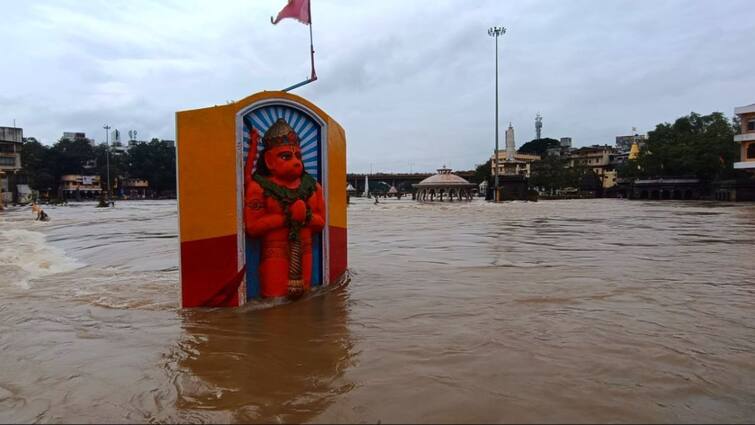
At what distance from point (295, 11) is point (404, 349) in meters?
A: 5.97

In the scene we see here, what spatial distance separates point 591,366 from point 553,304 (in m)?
2.10

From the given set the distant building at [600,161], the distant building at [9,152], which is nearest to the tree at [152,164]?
the distant building at [9,152]

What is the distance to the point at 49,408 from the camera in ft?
9.97

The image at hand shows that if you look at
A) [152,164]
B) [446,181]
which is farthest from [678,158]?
[152,164]

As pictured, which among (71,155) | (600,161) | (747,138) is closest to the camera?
(747,138)

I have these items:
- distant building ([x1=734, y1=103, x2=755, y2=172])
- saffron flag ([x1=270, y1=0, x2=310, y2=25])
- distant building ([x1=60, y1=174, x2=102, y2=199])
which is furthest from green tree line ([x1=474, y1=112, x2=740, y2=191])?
distant building ([x1=60, y1=174, x2=102, y2=199])

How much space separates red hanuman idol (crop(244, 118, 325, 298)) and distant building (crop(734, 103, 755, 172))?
56.5 m

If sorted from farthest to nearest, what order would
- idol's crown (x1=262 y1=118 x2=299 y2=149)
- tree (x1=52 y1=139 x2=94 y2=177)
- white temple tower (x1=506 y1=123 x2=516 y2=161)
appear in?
white temple tower (x1=506 y1=123 x2=516 y2=161), tree (x1=52 y1=139 x2=94 y2=177), idol's crown (x1=262 y1=118 x2=299 y2=149)

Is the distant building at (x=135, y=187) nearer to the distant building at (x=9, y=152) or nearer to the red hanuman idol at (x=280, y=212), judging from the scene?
the distant building at (x=9, y=152)

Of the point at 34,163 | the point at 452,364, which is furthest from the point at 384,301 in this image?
the point at 34,163

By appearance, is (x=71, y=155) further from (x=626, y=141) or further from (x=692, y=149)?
(x=626, y=141)

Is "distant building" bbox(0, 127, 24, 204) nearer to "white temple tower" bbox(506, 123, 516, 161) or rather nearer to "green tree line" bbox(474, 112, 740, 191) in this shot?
"green tree line" bbox(474, 112, 740, 191)

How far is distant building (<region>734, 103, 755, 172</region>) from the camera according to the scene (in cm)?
4862

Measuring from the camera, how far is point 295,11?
7961 mm
